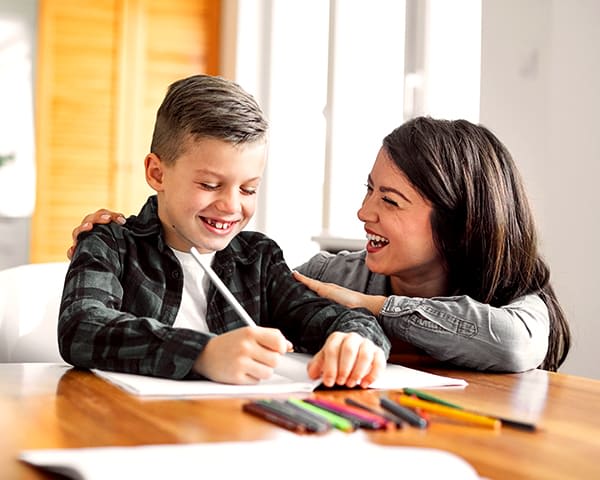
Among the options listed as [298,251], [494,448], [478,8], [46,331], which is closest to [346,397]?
[494,448]

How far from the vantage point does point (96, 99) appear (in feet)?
14.4

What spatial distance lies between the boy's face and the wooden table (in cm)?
33

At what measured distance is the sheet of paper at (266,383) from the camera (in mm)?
976

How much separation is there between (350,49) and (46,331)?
2.25m

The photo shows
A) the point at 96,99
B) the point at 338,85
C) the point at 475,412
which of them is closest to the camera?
the point at 475,412

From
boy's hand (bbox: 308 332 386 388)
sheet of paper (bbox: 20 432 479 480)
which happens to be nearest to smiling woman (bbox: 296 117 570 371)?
boy's hand (bbox: 308 332 386 388)

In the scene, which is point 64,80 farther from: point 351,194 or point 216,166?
point 216,166

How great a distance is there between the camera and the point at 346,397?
0.99m

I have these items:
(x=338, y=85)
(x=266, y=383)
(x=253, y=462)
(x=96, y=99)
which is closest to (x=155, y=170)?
(x=266, y=383)

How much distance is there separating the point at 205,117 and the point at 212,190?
0.37 ft

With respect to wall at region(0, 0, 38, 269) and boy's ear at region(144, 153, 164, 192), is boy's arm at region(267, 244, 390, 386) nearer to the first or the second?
boy's ear at region(144, 153, 164, 192)

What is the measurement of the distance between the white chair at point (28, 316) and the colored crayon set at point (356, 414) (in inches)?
29.3

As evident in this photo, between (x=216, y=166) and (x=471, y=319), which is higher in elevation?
(x=216, y=166)

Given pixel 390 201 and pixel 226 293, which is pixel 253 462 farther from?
pixel 390 201
